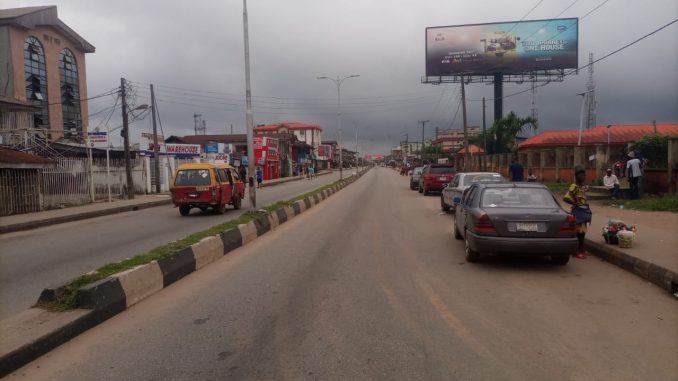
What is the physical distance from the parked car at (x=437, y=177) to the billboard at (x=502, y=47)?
2100 centimetres

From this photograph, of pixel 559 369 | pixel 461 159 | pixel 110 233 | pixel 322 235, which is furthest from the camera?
pixel 461 159

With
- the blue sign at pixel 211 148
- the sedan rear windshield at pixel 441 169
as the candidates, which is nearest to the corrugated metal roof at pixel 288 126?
the blue sign at pixel 211 148

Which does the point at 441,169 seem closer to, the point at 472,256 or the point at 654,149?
the point at 654,149

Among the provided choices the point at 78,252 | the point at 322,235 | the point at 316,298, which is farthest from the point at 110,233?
the point at 316,298

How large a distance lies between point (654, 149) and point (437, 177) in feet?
32.3

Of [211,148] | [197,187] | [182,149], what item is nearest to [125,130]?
[182,149]

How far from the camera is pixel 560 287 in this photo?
6926mm

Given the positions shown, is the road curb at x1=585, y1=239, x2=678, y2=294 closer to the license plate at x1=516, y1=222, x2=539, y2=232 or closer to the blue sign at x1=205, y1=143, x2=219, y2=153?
the license plate at x1=516, y1=222, x2=539, y2=232

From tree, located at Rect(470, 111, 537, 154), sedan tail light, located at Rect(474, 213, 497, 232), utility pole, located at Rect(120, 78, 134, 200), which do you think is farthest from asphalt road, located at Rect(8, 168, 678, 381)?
tree, located at Rect(470, 111, 537, 154)

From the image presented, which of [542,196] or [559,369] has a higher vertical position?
[542,196]

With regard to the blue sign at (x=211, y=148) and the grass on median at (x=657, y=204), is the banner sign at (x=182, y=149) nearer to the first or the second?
the blue sign at (x=211, y=148)

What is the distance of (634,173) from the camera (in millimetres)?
16750

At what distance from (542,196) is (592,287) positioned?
6.84 feet

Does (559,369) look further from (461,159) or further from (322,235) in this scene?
(461,159)
